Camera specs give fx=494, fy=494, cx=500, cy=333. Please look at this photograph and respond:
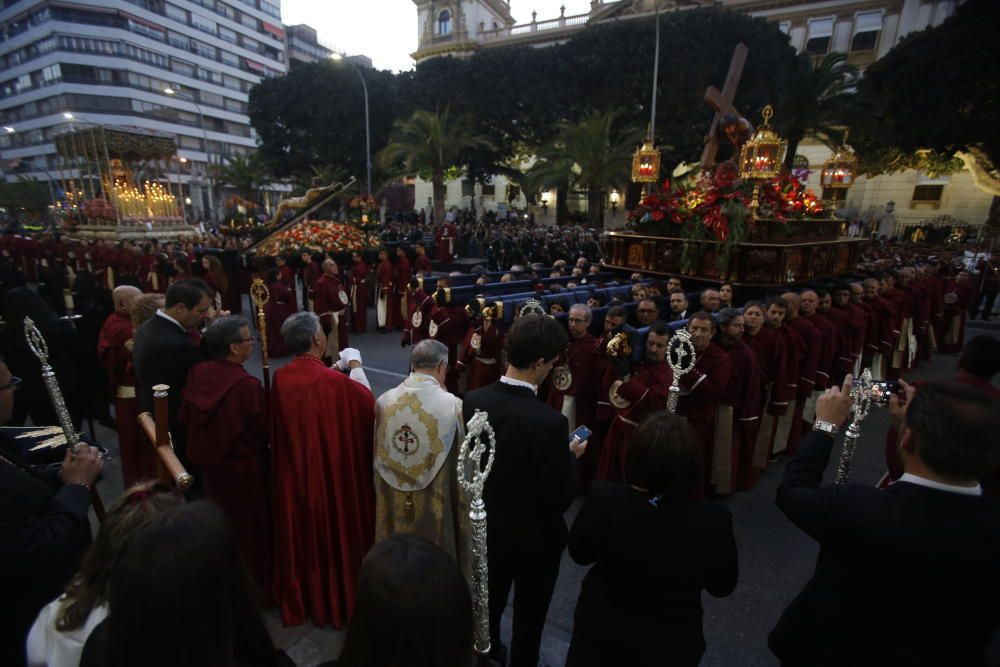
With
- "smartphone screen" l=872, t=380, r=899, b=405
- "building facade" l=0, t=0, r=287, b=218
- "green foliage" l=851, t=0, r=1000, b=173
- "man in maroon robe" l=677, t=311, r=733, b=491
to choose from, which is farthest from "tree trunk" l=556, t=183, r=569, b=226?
"smartphone screen" l=872, t=380, r=899, b=405

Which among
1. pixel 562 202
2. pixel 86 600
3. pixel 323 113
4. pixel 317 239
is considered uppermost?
pixel 323 113

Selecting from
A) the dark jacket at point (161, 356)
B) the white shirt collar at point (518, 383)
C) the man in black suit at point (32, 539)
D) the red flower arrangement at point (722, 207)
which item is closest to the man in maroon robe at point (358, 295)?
the red flower arrangement at point (722, 207)

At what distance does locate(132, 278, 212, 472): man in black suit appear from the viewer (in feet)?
12.2

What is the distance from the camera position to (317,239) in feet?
44.4

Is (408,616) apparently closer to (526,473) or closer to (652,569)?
(652,569)

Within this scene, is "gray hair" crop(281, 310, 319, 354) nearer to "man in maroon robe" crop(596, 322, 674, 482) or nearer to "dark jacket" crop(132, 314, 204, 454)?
"dark jacket" crop(132, 314, 204, 454)

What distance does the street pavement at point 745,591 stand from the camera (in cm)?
319

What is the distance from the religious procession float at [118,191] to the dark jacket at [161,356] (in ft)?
60.8

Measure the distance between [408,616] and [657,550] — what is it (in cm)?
111

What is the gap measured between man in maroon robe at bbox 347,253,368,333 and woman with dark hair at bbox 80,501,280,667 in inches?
427

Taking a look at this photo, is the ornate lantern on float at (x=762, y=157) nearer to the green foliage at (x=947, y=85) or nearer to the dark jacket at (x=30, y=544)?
the dark jacket at (x=30, y=544)

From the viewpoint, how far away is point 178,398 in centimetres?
398

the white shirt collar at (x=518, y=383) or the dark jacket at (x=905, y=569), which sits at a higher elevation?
the white shirt collar at (x=518, y=383)

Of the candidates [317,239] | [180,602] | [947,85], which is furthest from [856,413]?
[947,85]
